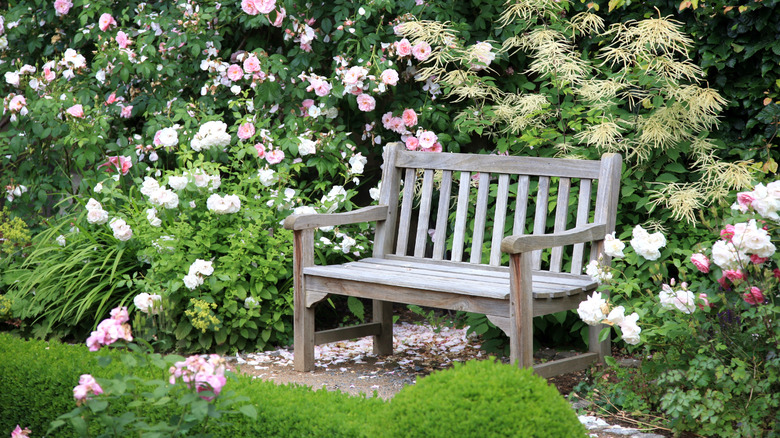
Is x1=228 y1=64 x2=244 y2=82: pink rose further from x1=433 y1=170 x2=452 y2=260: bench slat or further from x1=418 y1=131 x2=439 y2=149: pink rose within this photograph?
x1=433 y1=170 x2=452 y2=260: bench slat

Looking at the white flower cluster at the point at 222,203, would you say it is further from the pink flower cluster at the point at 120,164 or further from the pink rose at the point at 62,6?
the pink rose at the point at 62,6

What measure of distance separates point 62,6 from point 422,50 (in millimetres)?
2705

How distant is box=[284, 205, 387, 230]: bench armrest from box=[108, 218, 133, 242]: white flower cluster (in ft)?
3.26

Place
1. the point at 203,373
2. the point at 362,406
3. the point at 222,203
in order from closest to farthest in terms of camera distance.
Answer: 1. the point at 203,373
2. the point at 362,406
3. the point at 222,203

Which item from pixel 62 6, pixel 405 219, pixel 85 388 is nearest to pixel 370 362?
pixel 405 219

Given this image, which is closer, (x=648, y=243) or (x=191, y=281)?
(x=648, y=243)

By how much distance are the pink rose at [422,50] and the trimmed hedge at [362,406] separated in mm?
2403

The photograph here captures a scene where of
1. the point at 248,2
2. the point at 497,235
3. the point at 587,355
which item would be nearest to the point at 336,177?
the point at 248,2

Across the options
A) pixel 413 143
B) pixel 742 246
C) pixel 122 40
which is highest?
pixel 122 40

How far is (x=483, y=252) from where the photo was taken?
13.8 feet

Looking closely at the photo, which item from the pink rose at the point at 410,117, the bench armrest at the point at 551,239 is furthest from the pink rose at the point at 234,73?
the bench armrest at the point at 551,239

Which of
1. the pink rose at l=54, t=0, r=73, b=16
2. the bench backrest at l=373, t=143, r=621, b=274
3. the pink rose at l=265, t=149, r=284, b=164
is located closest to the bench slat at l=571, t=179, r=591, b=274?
the bench backrest at l=373, t=143, r=621, b=274

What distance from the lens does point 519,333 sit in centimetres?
315

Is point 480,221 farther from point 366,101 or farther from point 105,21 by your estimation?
point 105,21
